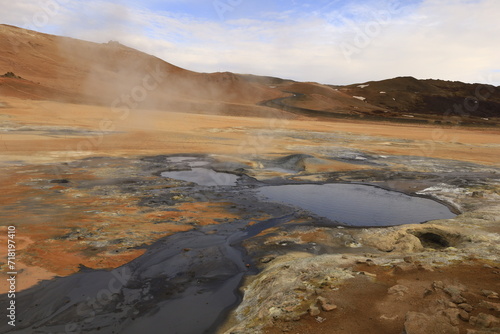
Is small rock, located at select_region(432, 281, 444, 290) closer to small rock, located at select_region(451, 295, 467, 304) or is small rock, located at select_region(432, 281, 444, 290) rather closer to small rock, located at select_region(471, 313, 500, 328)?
small rock, located at select_region(451, 295, 467, 304)

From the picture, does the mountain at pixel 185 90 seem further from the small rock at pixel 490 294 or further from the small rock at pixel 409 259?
the small rock at pixel 490 294

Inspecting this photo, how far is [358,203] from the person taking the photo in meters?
10.6

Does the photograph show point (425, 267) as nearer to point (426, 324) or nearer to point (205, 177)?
point (426, 324)

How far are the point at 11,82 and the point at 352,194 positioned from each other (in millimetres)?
37753

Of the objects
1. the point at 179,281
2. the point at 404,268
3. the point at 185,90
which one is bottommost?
the point at 179,281

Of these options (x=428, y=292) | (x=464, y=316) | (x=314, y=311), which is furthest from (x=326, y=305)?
(x=464, y=316)

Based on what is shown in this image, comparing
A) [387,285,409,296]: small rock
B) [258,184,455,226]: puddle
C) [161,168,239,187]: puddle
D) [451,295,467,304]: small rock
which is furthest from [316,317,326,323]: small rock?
[161,168,239,187]: puddle

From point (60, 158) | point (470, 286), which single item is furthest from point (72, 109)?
point (470, 286)

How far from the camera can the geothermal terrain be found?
14.1 ft

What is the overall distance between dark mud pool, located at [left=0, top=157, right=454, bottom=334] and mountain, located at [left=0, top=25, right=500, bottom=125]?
34.4 metres

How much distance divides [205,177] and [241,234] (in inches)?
217

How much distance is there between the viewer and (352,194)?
11.6 metres

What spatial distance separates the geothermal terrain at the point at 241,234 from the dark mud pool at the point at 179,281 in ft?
0.09

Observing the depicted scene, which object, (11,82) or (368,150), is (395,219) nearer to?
(368,150)
